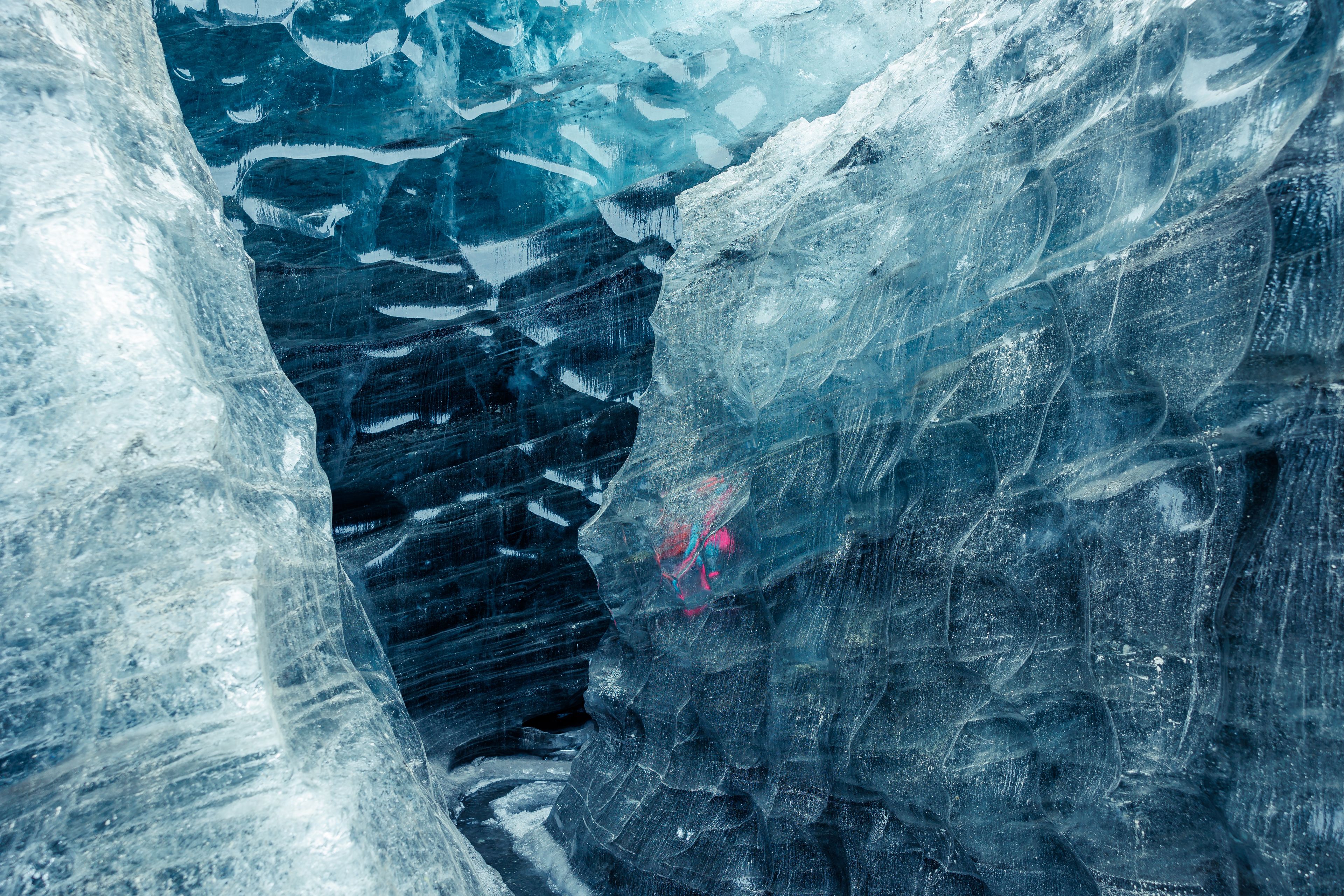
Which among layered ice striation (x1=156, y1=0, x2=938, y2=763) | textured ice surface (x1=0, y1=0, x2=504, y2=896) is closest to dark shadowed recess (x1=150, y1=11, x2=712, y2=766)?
layered ice striation (x1=156, y1=0, x2=938, y2=763)

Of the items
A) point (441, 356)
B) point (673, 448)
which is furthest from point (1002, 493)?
point (441, 356)

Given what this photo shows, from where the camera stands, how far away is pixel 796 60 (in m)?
1.62

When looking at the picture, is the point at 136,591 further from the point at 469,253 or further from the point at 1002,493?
the point at 1002,493

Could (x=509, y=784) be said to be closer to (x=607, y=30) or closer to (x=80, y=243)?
(x=80, y=243)

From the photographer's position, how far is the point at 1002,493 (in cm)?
115

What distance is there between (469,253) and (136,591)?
109cm

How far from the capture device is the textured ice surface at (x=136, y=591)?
0.82 m

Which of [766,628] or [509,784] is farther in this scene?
[509,784]

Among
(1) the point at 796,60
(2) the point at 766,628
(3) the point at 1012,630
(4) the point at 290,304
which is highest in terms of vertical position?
(1) the point at 796,60

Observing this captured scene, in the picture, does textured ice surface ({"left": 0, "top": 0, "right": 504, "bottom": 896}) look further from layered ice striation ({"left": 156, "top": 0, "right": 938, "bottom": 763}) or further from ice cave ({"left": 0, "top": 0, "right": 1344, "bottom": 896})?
layered ice striation ({"left": 156, "top": 0, "right": 938, "bottom": 763})

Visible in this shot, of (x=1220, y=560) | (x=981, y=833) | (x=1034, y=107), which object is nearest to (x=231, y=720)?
(x=981, y=833)

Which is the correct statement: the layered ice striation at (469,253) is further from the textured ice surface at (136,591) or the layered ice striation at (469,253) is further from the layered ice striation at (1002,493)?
the textured ice surface at (136,591)

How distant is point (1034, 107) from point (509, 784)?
190 centimetres

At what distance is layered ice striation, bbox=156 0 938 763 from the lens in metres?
1.67
